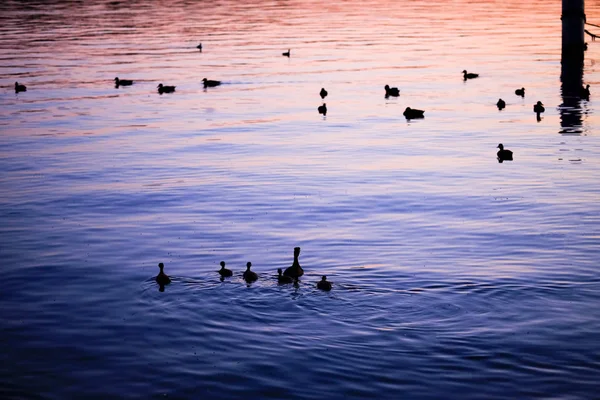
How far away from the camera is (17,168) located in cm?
3150

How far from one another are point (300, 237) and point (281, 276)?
4.22 metres

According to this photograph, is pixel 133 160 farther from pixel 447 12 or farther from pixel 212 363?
pixel 447 12

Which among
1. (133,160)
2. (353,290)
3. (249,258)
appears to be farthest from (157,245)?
(133,160)

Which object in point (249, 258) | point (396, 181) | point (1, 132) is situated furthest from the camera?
point (1, 132)

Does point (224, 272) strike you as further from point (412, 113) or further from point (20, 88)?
point (20, 88)

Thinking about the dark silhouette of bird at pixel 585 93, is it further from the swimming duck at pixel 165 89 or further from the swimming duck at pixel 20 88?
the swimming duck at pixel 20 88

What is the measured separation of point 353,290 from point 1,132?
84.5ft

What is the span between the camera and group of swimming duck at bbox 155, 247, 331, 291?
17797 millimetres

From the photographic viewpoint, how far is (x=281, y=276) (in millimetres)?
18094

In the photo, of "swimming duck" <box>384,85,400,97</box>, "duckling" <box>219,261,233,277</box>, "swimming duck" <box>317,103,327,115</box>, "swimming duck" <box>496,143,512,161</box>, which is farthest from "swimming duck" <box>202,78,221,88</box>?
"duckling" <box>219,261,233,277</box>

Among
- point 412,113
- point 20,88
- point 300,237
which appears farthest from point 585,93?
point 20,88

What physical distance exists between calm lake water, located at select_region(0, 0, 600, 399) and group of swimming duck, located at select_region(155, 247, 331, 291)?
0.21m

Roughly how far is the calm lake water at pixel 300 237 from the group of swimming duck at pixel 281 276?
21 cm

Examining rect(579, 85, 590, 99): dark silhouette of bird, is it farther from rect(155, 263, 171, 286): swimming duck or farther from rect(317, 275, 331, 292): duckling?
rect(155, 263, 171, 286): swimming duck
